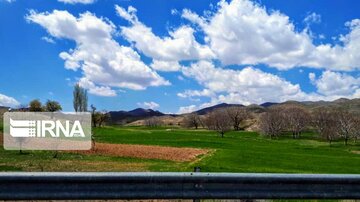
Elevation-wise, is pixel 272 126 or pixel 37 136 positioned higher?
pixel 272 126

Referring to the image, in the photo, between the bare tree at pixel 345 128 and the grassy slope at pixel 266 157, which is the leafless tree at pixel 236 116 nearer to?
the bare tree at pixel 345 128

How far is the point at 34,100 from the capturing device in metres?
136

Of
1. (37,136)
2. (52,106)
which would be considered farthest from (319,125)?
(37,136)

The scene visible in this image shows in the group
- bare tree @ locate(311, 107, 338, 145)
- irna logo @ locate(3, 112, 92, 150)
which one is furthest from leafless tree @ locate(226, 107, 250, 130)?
irna logo @ locate(3, 112, 92, 150)

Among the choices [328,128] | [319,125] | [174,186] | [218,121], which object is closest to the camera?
[174,186]

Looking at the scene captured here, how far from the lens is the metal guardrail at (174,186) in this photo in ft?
22.3

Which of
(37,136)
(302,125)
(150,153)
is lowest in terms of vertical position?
(150,153)

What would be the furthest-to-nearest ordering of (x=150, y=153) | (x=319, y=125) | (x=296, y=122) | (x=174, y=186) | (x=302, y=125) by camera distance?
1. (x=302, y=125)
2. (x=296, y=122)
3. (x=319, y=125)
4. (x=150, y=153)
5. (x=174, y=186)

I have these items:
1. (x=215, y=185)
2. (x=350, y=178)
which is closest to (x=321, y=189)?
(x=350, y=178)

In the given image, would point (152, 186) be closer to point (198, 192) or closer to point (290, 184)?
point (198, 192)

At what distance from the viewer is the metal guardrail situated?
679 cm

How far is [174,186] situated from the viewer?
7133 mm

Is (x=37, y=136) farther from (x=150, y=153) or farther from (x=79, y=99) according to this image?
(x=79, y=99)

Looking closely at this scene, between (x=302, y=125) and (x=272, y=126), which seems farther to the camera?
(x=302, y=125)
